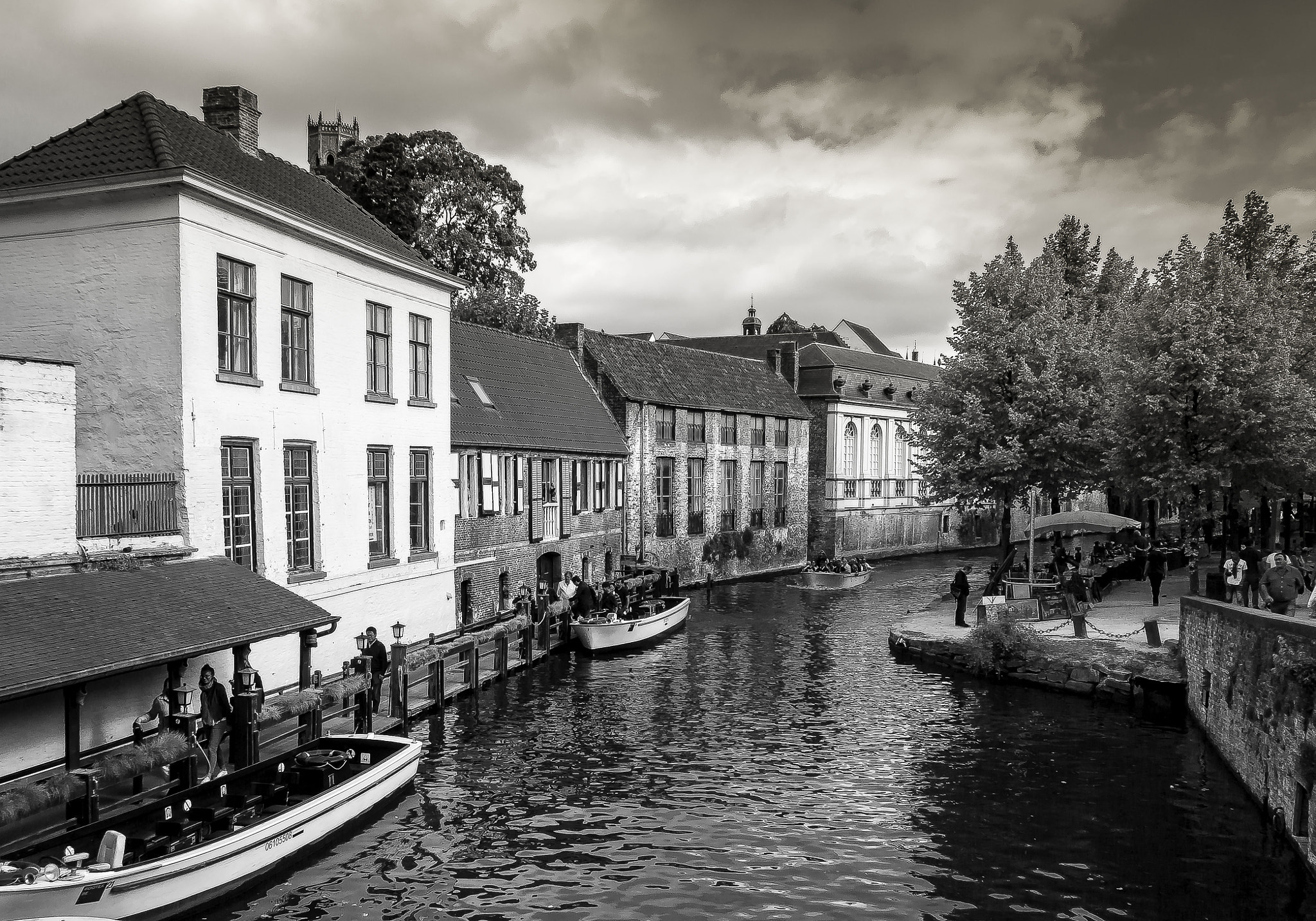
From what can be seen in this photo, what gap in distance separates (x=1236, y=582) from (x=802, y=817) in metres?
13.1

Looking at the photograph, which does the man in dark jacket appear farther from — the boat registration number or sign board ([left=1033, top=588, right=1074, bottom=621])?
the boat registration number

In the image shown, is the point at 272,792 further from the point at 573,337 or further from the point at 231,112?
the point at 573,337

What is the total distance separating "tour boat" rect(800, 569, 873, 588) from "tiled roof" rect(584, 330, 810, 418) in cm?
833

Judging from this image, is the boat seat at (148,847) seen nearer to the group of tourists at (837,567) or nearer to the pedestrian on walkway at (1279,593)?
the pedestrian on walkway at (1279,593)

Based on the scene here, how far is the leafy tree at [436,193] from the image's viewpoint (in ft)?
125

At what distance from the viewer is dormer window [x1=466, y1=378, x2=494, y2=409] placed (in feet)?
98.7

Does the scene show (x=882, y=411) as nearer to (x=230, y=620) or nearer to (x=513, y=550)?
(x=513, y=550)

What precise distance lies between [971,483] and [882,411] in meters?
25.0

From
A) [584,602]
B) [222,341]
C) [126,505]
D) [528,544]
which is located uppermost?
[222,341]

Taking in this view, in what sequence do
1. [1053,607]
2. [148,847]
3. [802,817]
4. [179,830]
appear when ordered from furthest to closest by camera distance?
[1053,607], [802,817], [179,830], [148,847]

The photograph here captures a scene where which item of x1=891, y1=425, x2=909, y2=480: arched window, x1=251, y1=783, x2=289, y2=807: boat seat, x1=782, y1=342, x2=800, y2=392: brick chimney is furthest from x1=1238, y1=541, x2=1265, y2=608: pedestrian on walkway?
x1=891, y1=425, x2=909, y2=480: arched window

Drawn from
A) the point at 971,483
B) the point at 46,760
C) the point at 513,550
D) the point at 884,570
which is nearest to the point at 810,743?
the point at 46,760

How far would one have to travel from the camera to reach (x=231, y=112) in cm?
2139

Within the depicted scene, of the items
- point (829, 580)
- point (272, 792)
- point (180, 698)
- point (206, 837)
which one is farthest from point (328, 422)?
point (829, 580)
